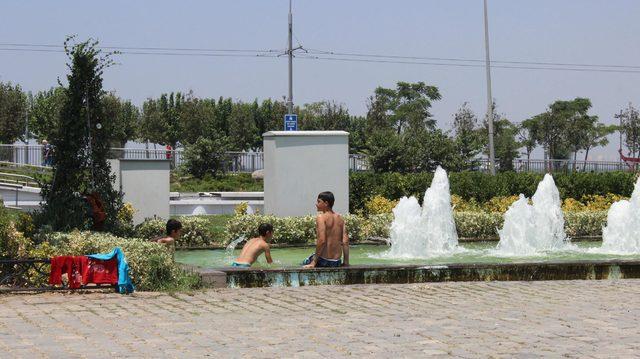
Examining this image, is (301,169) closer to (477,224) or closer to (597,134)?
(477,224)

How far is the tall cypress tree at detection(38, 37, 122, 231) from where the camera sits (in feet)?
53.7

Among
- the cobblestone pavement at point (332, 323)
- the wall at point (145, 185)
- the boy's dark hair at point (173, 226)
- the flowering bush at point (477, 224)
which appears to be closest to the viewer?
the cobblestone pavement at point (332, 323)

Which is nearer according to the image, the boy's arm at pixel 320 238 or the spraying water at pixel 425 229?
the boy's arm at pixel 320 238

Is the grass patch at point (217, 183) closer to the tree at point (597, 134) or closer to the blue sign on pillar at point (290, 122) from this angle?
the blue sign on pillar at point (290, 122)

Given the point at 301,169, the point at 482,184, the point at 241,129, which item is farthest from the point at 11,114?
the point at 301,169

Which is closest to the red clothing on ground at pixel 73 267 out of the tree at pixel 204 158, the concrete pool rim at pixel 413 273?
the concrete pool rim at pixel 413 273

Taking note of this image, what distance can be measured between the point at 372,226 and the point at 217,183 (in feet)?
84.4

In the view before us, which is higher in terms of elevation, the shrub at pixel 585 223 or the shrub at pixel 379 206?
the shrub at pixel 379 206

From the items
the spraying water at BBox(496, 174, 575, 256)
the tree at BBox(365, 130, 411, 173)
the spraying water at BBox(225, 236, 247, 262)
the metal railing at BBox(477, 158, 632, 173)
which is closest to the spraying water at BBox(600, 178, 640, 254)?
the spraying water at BBox(496, 174, 575, 256)

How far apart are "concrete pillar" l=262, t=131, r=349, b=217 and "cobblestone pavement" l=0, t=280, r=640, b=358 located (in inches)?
391

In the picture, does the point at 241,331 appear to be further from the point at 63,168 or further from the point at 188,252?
the point at 188,252

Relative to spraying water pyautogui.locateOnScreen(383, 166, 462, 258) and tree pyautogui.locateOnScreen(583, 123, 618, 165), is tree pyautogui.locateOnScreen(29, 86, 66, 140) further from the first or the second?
tree pyautogui.locateOnScreen(583, 123, 618, 165)

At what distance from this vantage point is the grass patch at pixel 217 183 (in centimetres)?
4584

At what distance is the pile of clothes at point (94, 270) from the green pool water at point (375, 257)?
4746 mm
